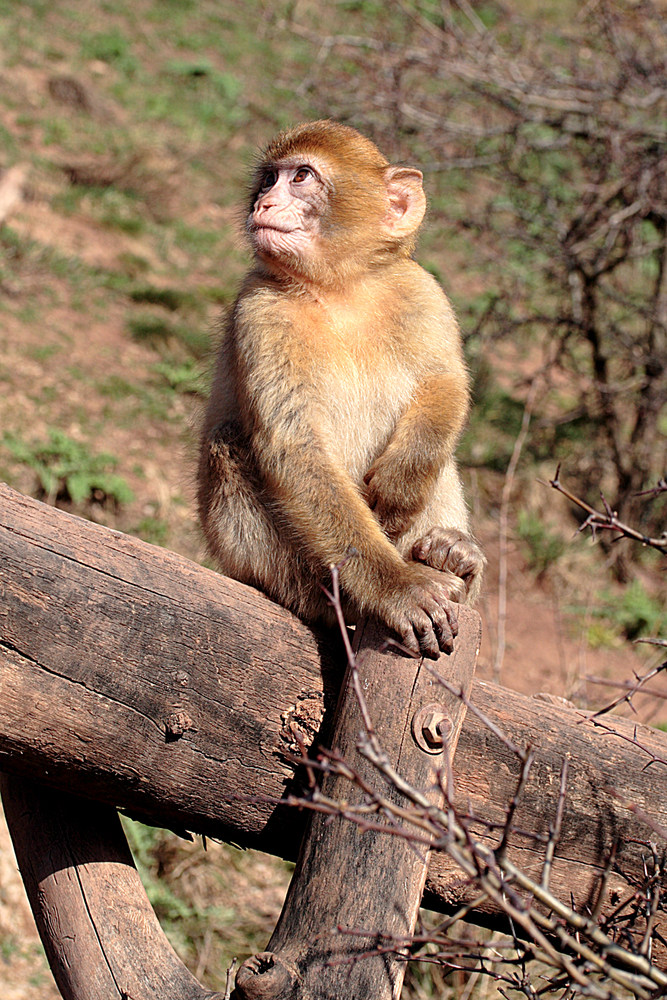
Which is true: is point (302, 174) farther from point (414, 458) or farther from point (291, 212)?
point (414, 458)

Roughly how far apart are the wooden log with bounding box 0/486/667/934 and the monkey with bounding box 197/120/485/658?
1.12 ft

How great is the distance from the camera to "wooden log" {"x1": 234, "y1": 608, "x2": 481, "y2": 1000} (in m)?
2.32

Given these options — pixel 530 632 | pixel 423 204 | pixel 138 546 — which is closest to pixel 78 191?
pixel 530 632

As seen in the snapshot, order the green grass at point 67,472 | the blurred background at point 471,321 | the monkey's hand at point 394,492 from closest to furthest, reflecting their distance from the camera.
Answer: the monkey's hand at point 394,492 < the green grass at point 67,472 < the blurred background at point 471,321

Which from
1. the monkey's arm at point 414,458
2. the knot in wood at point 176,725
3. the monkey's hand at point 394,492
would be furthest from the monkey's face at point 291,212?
the knot in wood at point 176,725

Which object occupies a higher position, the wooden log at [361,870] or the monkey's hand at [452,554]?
the monkey's hand at [452,554]

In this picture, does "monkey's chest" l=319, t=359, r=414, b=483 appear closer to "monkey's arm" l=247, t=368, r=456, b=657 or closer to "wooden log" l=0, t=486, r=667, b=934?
"monkey's arm" l=247, t=368, r=456, b=657

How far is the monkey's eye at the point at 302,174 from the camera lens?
3.59m

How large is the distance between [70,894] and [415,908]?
3.37 ft

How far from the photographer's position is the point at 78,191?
31.4ft

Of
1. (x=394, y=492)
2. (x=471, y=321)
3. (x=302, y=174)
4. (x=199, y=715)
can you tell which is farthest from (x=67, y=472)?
(x=471, y=321)

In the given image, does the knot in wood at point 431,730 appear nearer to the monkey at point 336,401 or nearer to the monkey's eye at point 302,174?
the monkey at point 336,401

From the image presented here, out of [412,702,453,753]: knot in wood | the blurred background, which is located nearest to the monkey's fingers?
[412,702,453,753]: knot in wood

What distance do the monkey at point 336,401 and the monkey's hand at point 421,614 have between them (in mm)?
17
